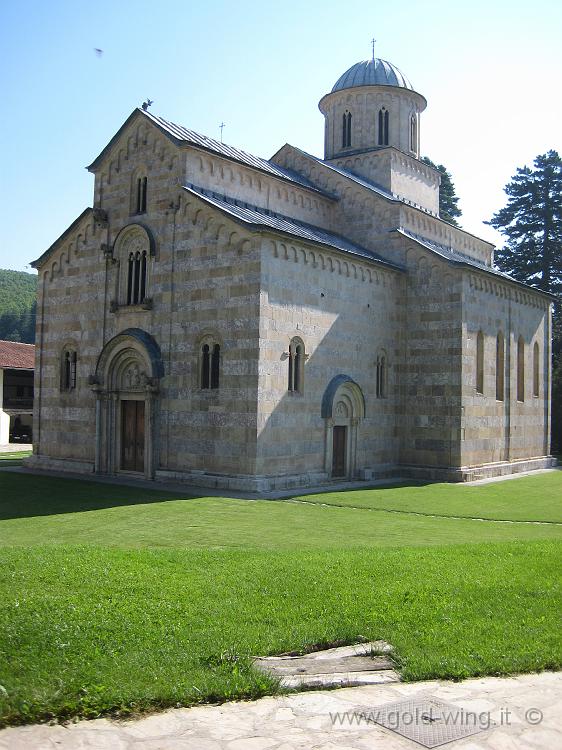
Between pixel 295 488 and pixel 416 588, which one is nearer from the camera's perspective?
pixel 416 588

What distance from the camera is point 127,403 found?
25.1 m

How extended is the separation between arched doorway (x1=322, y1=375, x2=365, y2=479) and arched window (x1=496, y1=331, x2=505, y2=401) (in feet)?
23.7

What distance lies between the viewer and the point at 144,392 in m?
24.2

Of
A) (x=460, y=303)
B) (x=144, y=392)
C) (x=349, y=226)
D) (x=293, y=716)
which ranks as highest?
(x=349, y=226)

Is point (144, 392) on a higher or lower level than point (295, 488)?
higher

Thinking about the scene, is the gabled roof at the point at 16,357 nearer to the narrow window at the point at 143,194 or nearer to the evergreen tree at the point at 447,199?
the narrow window at the point at 143,194

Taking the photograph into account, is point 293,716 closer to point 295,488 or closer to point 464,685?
point 464,685

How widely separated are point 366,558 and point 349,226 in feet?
69.0

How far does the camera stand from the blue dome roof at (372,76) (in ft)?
112

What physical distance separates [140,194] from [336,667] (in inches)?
838

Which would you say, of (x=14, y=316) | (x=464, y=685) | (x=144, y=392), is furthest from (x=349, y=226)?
(x=14, y=316)

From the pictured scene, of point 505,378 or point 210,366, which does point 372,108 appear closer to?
A: point 505,378

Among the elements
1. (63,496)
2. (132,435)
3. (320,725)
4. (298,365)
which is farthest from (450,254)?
(320,725)

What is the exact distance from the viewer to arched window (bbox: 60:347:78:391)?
27078 millimetres
